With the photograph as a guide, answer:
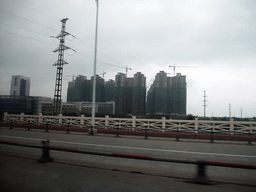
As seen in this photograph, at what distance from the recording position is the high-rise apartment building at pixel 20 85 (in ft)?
39.2

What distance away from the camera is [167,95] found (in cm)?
2066

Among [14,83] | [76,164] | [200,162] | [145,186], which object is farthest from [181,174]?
[14,83]

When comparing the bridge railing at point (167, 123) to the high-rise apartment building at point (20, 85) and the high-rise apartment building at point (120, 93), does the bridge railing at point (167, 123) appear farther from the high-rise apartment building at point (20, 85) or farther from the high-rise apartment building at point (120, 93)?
the high-rise apartment building at point (20, 85)

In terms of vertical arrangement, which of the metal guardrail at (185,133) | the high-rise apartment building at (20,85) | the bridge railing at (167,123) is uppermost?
the high-rise apartment building at (20,85)

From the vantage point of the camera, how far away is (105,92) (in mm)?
24328

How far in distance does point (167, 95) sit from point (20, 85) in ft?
52.4

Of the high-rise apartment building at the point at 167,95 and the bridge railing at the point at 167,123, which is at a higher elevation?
the high-rise apartment building at the point at 167,95

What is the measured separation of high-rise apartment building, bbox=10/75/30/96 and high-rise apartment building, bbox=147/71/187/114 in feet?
43.8

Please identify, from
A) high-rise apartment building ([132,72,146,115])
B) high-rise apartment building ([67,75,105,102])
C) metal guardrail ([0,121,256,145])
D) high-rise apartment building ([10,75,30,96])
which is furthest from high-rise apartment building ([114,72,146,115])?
high-rise apartment building ([10,75,30,96])

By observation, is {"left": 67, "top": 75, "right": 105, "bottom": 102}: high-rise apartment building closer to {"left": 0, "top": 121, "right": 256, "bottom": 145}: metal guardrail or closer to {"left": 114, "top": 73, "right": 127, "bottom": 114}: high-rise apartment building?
{"left": 114, "top": 73, "right": 127, "bottom": 114}: high-rise apartment building

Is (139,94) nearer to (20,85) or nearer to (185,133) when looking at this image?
(185,133)

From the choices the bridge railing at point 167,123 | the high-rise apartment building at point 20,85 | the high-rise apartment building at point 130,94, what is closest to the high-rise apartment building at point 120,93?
the high-rise apartment building at point 130,94

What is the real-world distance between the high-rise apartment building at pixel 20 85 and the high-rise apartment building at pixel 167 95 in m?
13.3

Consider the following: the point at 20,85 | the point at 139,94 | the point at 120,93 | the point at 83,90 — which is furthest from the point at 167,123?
the point at 83,90
